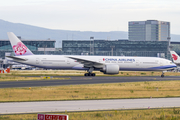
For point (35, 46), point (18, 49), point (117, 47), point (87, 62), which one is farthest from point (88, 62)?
point (117, 47)

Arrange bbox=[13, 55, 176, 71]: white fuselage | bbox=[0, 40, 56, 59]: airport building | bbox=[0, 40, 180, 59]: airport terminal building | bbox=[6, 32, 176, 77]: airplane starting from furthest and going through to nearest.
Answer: bbox=[0, 40, 180, 59]: airport terminal building
bbox=[0, 40, 56, 59]: airport building
bbox=[13, 55, 176, 71]: white fuselage
bbox=[6, 32, 176, 77]: airplane

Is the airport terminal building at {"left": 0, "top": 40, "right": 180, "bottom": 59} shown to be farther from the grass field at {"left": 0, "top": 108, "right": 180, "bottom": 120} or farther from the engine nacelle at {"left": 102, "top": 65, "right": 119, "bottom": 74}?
the grass field at {"left": 0, "top": 108, "right": 180, "bottom": 120}

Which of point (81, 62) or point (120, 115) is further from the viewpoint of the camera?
point (81, 62)

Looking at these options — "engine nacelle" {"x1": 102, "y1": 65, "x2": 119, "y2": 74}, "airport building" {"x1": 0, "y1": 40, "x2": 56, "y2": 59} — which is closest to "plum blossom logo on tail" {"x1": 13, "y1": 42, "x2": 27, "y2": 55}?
"engine nacelle" {"x1": 102, "y1": 65, "x2": 119, "y2": 74}

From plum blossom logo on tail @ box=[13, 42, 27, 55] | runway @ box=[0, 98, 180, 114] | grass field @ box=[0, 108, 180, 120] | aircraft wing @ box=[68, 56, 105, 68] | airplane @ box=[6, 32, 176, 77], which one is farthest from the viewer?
plum blossom logo on tail @ box=[13, 42, 27, 55]

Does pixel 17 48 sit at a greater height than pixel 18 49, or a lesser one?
greater

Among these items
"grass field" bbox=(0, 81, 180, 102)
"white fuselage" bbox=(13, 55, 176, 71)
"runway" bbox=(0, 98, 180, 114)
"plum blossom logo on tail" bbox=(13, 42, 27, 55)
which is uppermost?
"plum blossom logo on tail" bbox=(13, 42, 27, 55)

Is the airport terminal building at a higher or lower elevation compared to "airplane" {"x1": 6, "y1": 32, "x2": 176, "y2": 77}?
higher

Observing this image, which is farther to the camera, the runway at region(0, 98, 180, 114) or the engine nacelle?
the engine nacelle

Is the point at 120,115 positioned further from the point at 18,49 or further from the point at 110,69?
the point at 18,49

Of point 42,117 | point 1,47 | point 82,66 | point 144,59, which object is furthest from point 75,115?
point 1,47

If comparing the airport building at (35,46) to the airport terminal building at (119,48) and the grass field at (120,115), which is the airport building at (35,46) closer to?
the airport terminal building at (119,48)

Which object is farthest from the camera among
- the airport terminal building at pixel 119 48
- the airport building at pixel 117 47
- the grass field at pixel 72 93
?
the airport building at pixel 117 47

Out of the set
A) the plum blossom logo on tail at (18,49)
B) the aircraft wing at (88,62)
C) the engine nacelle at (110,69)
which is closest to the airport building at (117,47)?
the plum blossom logo on tail at (18,49)
